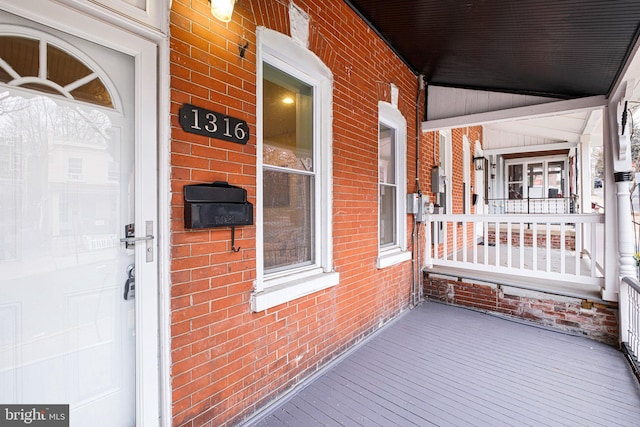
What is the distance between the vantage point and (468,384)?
8.23ft

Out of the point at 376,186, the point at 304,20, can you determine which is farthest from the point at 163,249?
the point at 376,186

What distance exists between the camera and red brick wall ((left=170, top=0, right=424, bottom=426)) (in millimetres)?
1685

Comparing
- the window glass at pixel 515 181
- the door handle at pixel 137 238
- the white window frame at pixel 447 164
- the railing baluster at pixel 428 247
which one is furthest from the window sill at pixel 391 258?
the window glass at pixel 515 181

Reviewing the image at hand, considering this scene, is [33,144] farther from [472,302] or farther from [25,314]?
[472,302]

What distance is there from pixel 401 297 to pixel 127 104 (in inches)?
148

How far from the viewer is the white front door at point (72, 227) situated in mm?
1274

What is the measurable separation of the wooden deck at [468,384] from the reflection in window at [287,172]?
1.06 m

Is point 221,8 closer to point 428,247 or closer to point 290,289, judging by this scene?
point 290,289

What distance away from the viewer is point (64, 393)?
4.66ft

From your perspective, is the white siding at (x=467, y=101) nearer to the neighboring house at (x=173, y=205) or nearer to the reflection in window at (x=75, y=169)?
the neighboring house at (x=173, y=205)

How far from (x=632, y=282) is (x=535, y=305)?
3.54 feet

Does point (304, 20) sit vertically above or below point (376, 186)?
above

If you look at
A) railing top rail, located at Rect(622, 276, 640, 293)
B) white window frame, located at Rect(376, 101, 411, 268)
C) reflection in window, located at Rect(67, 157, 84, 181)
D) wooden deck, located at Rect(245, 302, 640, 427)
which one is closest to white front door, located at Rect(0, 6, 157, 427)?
reflection in window, located at Rect(67, 157, 84, 181)

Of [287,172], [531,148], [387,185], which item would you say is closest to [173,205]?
[287,172]
